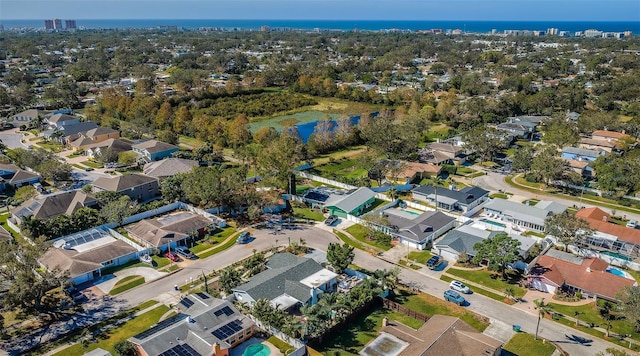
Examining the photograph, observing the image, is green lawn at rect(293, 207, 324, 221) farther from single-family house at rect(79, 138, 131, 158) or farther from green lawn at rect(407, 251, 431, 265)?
single-family house at rect(79, 138, 131, 158)

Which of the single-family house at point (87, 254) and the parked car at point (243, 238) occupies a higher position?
the single-family house at point (87, 254)

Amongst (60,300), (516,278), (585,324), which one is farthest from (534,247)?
(60,300)

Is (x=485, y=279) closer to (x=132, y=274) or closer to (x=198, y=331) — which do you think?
(x=198, y=331)

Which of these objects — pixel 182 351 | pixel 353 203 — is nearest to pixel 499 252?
pixel 353 203

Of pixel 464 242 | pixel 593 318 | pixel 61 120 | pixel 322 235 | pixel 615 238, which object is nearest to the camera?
pixel 593 318

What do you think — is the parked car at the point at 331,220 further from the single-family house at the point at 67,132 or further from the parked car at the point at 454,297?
the single-family house at the point at 67,132

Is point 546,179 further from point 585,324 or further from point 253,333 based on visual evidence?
point 253,333

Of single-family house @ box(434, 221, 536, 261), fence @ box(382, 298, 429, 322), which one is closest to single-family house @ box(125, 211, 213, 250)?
fence @ box(382, 298, 429, 322)

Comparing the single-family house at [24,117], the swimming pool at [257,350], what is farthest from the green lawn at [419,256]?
the single-family house at [24,117]
